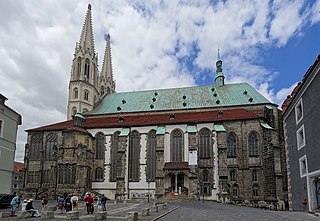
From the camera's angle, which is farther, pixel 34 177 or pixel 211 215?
pixel 34 177

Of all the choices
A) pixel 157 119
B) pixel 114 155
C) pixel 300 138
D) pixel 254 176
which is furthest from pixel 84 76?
pixel 300 138

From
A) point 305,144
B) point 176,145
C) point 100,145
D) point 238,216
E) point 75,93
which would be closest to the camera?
point 238,216

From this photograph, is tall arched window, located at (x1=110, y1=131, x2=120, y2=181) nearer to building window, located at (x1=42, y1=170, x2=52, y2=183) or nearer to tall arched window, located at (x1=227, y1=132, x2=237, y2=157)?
building window, located at (x1=42, y1=170, x2=52, y2=183)

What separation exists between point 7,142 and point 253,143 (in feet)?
101

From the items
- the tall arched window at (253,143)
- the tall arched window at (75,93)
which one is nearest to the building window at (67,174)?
the tall arched window at (75,93)

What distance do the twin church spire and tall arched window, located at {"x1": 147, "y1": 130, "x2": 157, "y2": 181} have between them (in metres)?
17.8

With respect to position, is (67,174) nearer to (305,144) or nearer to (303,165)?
(303,165)

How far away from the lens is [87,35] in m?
61.3

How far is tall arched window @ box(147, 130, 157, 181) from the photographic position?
44.5 metres

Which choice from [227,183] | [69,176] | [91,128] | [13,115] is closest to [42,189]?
[69,176]

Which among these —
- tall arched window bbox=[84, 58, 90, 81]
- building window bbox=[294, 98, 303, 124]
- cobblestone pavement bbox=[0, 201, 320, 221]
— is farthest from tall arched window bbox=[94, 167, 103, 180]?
building window bbox=[294, 98, 303, 124]

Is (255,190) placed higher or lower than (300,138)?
lower

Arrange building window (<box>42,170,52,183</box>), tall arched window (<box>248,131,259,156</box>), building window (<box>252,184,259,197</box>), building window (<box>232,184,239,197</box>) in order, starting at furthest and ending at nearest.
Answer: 1. building window (<box>42,170,52,183</box>)
2. tall arched window (<box>248,131,259,156</box>)
3. building window (<box>232,184,239,197</box>)
4. building window (<box>252,184,259,197</box>)

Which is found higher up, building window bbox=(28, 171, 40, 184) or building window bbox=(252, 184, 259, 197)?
building window bbox=(28, 171, 40, 184)
